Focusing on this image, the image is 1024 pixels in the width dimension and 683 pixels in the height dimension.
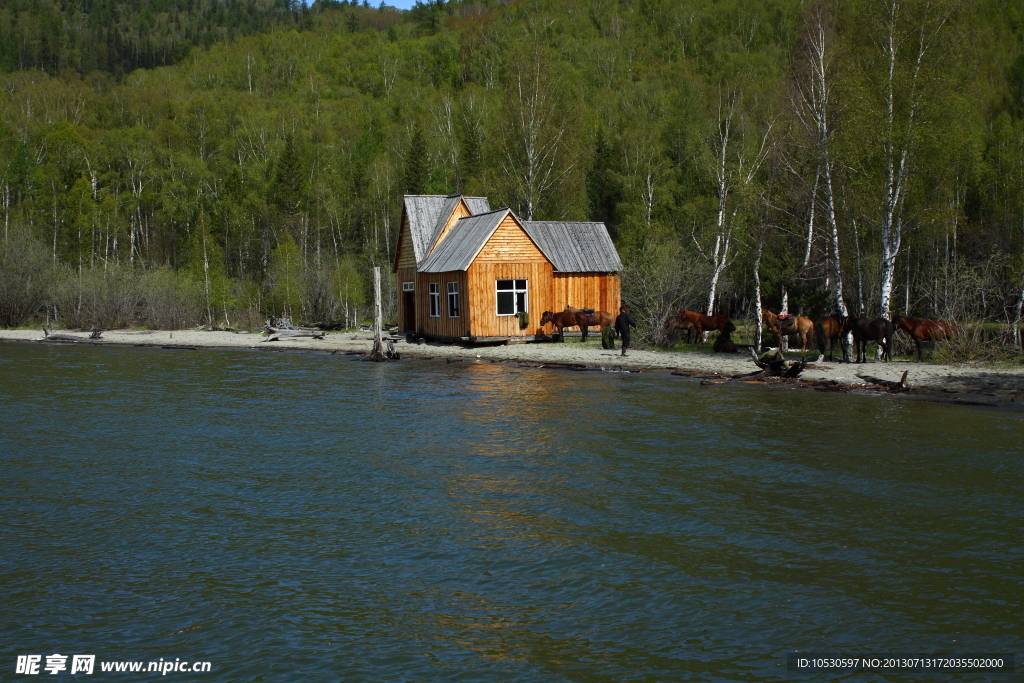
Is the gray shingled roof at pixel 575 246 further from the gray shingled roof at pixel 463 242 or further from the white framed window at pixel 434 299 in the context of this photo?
the white framed window at pixel 434 299

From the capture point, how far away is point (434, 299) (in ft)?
127

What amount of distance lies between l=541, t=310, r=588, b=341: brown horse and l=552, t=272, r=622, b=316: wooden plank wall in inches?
50.1

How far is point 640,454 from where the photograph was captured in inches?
629

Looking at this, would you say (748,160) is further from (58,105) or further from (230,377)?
(58,105)

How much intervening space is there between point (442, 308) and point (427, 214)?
591 cm

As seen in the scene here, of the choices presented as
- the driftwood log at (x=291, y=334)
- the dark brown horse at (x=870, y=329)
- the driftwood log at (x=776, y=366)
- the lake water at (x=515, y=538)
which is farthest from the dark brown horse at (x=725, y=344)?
the driftwood log at (x=291, y=334)

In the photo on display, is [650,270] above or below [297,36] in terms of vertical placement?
below

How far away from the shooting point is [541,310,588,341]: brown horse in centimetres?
3619

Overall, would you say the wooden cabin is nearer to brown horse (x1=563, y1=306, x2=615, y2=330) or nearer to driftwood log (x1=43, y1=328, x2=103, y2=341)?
brown horse (x1=563, y1=306, x2=615, y2=330)

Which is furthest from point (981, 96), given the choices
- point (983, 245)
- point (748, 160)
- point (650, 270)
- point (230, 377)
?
point (230, 377)

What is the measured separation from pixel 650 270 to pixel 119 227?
159 feet

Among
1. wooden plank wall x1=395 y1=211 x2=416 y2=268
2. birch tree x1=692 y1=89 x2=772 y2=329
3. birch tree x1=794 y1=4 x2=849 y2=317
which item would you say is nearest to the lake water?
birch tree x1=794 y1=4 x2=849 y2=317

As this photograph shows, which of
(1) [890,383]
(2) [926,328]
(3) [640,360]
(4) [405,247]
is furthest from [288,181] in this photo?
(1) [890,383]

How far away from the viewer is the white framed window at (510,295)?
35781mm
